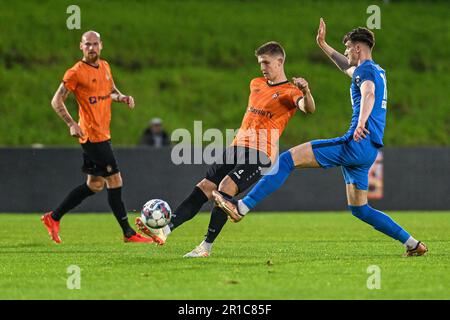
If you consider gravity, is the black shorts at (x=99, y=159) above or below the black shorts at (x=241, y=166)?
above

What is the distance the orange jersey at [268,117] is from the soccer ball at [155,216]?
104cm

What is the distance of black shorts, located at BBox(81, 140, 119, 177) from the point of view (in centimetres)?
1174

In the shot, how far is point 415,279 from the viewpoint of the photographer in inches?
309

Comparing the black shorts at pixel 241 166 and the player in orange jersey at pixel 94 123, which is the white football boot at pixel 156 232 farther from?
the player in orange jersey at pixel 94 123

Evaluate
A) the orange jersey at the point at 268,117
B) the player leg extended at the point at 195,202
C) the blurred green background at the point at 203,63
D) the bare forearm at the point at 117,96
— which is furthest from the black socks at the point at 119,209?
the blurred green background at the point at 203,63

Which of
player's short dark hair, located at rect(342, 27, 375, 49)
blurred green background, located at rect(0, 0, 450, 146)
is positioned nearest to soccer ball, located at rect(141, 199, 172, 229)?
player's short dark hair, located at rect(342, 27, 375, 49)

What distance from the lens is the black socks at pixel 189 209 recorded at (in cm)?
1011

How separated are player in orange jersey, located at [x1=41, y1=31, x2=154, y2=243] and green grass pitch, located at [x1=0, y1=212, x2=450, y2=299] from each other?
0.47m

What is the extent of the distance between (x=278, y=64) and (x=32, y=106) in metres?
17.2

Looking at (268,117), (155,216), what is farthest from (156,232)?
(268,117)

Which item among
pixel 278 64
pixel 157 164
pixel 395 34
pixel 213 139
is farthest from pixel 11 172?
pixel 395 34

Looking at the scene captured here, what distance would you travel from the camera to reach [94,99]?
464 inches

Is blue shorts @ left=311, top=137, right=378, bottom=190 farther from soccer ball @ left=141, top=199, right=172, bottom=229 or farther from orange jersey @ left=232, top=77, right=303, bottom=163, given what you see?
soccer ball @ left=141, top=199, right=172, bottom=229

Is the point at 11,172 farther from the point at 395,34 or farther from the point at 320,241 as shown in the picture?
the point at 395,34
